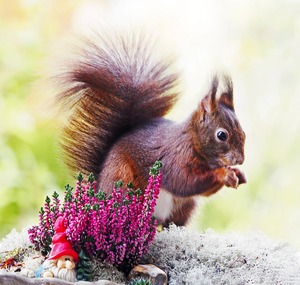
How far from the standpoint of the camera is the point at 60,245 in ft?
3.85

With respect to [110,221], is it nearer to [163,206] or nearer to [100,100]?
[163,206]

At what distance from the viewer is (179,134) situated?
144cm

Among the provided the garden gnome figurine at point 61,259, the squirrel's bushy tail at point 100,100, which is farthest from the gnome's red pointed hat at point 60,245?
the squirrel's bushy tail at point 100,100

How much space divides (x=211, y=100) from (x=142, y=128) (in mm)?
209

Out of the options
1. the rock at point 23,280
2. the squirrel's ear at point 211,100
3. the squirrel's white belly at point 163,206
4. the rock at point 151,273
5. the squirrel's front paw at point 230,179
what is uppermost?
the squirrel's ear at point 211,100

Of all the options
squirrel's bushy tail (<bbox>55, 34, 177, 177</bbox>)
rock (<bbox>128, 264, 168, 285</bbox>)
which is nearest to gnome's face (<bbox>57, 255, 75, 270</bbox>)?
rock (<bbox>128, 264, 168, 285</bbox>)

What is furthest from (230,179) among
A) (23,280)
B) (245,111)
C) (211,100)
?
(245,111)

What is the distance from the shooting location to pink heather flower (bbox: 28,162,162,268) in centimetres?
120

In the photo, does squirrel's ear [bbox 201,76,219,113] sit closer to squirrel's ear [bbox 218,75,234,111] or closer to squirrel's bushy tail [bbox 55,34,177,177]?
squirrel's ear [bbox 218,75,234,111]

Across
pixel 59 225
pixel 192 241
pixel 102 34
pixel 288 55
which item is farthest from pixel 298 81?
pixel 59 225

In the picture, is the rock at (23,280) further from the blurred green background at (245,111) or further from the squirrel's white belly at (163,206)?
the blurred green background at (245,111)

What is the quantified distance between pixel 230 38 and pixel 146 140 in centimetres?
145

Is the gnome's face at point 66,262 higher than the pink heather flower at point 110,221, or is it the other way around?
the pink heather flower at point 110,221

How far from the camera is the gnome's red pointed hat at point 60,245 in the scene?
1161 mm
